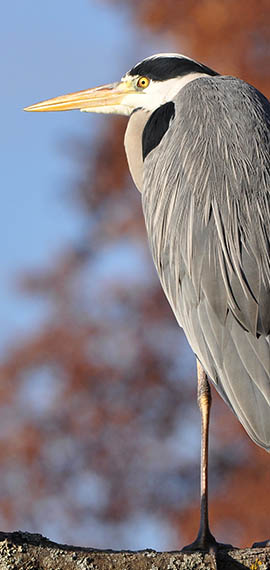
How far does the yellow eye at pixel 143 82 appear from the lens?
222 cm

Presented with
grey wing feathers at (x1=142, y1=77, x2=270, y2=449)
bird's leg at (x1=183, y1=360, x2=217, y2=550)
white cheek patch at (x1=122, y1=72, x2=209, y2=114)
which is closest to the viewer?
grey wing feathers at (x1=142, y1=77, x2=270, y2=449)

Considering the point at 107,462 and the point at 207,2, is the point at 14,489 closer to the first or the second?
the point at 107,462

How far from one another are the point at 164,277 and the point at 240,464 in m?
1.95

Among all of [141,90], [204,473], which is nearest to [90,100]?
[141,90]

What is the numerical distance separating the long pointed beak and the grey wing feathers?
360 mm

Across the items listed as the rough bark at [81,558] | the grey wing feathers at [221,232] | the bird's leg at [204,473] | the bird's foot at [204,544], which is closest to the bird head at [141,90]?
the grey wing feathers at [221,232]

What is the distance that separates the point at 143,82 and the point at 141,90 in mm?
23

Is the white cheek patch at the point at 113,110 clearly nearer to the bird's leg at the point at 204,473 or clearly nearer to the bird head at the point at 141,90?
the bird head at the point at 141,90

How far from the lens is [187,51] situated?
4.18m

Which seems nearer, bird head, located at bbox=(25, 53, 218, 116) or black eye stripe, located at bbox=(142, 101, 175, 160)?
black eye stripe, located at bbox=(142, 101, 175, 160)

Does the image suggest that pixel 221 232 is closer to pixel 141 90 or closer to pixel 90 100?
pixel 141 90

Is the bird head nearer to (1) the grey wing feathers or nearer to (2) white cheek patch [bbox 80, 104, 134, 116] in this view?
(2) white cheek patch [bbox 80, 104, 134, 116]

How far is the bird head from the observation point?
2150 mm

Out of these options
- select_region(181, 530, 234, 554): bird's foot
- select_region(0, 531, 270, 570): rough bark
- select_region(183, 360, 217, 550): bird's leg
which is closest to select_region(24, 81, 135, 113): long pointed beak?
select_region(183, 360, 217, 550): bird's leg
